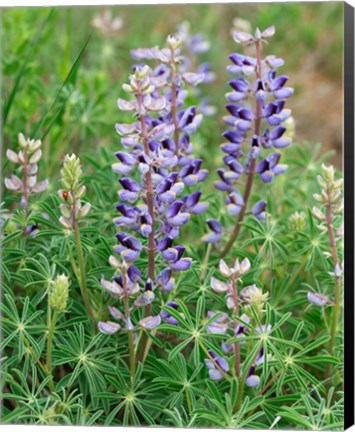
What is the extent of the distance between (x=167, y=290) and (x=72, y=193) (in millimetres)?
394

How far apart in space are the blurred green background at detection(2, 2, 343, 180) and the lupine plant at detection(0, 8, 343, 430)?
0.88 metres

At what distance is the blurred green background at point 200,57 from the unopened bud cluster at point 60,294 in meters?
1.28

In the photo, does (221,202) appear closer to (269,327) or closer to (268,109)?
(268,109)

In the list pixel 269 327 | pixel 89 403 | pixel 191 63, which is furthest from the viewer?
pixel 191 63

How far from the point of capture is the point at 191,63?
430 centimetres

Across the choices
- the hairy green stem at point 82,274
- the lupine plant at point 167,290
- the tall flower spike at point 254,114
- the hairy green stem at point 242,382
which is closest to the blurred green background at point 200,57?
the lupine plant at point 167,290

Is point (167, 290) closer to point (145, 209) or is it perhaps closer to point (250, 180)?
point (145, 209)

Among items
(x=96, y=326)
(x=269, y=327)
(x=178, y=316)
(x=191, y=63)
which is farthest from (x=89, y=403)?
(x=191, y=63)

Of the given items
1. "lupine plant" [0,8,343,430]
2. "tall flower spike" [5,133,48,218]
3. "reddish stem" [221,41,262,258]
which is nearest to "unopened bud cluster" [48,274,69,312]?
"lupine plant" [0,8,343,430]

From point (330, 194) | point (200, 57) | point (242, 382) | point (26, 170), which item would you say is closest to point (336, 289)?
point (330, 194)

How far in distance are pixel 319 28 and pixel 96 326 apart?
9.96 ft

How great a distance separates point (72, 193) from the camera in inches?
88.4

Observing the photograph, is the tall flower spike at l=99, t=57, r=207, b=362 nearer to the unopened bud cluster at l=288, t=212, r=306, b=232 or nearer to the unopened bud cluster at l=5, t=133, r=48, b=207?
the unopened bud cluster at l=5, t=133, r=48, b=207

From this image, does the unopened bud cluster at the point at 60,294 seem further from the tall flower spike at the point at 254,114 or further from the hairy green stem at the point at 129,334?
the tall flower spike at the point at 254,114
